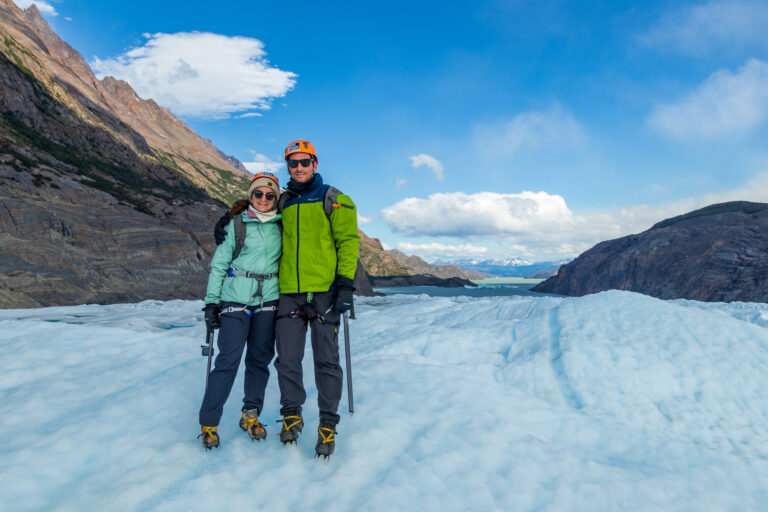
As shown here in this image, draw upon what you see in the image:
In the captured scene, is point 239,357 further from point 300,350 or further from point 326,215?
point 326,215

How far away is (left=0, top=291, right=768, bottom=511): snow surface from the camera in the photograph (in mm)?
2906

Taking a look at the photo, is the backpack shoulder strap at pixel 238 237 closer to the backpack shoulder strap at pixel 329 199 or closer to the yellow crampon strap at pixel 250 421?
the backpack shoulder strap at pixel 329 199

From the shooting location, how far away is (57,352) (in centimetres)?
603

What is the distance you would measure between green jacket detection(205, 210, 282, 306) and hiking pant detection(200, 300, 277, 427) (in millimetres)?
118

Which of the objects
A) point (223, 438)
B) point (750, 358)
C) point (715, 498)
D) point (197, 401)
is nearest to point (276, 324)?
point (223, 438)

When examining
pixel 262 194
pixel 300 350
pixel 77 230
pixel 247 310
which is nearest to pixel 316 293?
pixel 300 350

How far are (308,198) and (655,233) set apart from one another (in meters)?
73.6

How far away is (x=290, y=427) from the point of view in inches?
142

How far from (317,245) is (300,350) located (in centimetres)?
112

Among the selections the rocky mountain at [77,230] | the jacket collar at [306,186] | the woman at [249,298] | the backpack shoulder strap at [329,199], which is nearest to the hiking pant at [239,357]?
the woman at [249,298]

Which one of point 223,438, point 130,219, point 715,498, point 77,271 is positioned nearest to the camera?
point 715,498

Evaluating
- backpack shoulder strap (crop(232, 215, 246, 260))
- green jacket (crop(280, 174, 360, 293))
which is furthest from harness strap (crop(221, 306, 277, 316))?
backpack shoulder strap (crop(232, 215, 246, 260))

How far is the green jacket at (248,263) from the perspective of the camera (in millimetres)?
3715

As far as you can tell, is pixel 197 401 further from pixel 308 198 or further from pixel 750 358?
pixel 750 358
